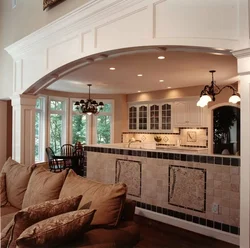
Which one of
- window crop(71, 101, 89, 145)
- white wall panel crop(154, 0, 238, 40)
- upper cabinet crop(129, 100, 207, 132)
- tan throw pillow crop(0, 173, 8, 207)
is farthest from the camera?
window crop(71, 101, 89, 145)

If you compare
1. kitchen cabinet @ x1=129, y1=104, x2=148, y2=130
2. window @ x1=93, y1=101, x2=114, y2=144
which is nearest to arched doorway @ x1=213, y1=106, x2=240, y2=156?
kitchen cabinet @ x1=129, y1=104, x2=148, y2=130

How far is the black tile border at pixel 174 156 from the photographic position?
3.44 m

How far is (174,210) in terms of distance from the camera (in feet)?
13.3

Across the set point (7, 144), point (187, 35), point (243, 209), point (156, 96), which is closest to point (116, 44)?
point (187, 35)

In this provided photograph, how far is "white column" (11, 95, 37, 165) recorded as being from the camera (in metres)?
5.46

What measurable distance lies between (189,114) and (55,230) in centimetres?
715

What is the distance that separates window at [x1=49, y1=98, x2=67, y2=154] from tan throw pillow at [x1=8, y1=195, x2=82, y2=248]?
7451 mm

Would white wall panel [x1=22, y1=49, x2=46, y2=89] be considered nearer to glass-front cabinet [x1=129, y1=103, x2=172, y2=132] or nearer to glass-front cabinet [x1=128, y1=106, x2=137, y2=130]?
glass-front cabinet [x1=129, y1=103, x2=172, y2=132]

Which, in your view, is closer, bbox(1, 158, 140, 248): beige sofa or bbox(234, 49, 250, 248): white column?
bbox(1, 158, 140, 248): beige sofa

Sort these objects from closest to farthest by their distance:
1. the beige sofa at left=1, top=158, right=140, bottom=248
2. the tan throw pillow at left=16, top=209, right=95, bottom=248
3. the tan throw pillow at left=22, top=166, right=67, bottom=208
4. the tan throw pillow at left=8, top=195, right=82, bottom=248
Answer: the tan throw pillow at left=16, top=209, right=95, bottom=248, the tan throw pillow at left=8, top=195, right=82, bottom=248, the beige sofa at left=1, top=158, right=140, bottom=248, the tan throw pillow at left=22, top=166, right=67, bottom=208

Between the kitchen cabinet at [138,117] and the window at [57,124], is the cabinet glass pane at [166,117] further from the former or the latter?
the window at [57,124]

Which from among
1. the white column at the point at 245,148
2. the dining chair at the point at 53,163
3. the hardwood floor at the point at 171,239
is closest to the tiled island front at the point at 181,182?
the hardwood floor at the point at 171,239

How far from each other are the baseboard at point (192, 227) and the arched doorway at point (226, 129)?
423 cm

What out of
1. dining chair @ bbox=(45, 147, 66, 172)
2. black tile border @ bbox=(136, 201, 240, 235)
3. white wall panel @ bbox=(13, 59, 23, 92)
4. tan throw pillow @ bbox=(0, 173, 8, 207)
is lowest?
black tile border @ bbox=(136, 201, 240, 235)
